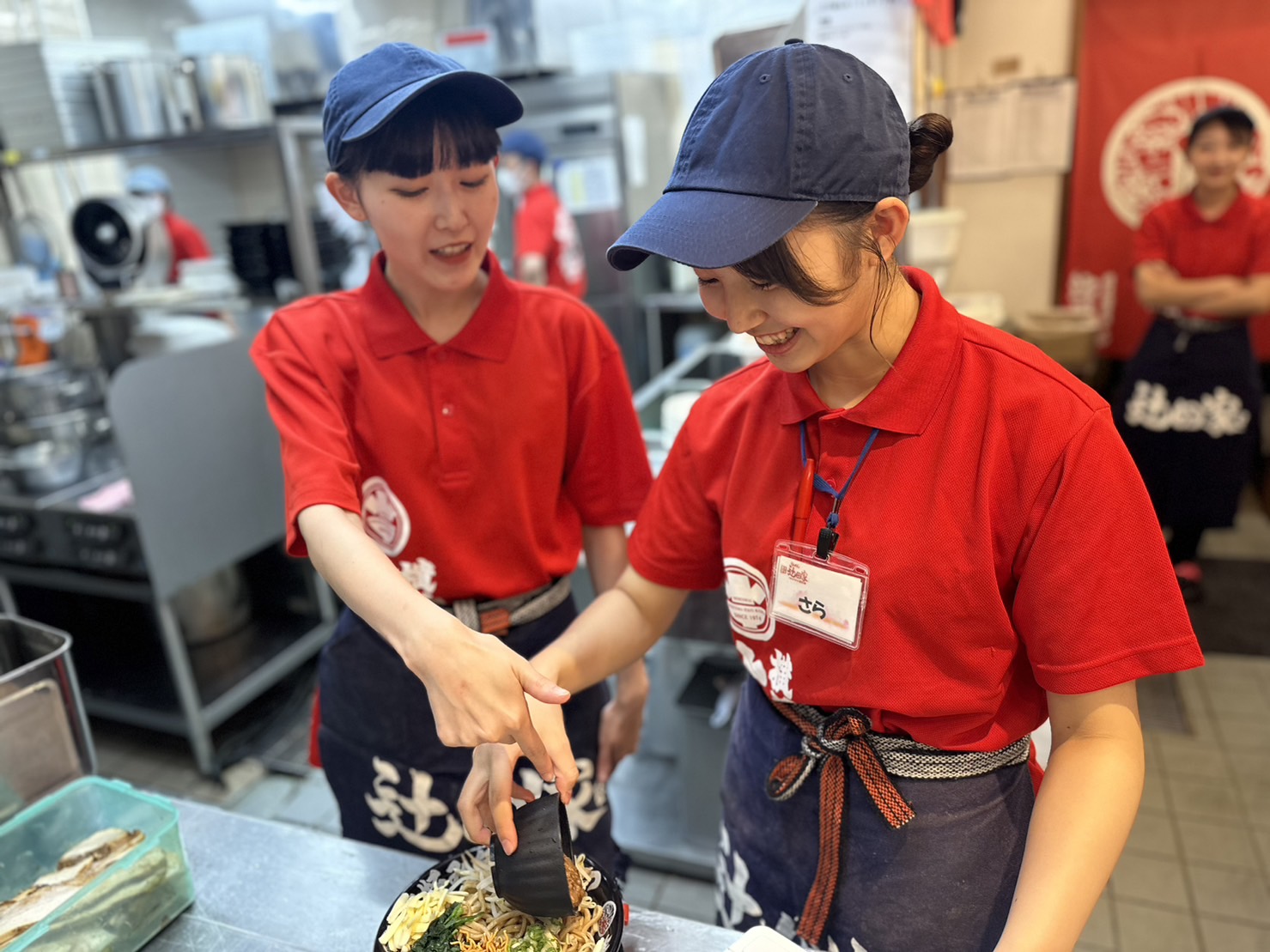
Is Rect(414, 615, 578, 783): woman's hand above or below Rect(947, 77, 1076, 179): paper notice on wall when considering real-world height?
below

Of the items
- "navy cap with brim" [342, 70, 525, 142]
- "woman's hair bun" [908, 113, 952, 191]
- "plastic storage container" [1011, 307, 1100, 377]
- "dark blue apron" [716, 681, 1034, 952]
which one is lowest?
"plastic storage container" [1011, 307, 1100, 377]

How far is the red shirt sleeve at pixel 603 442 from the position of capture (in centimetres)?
142

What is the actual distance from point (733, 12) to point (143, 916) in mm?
1994

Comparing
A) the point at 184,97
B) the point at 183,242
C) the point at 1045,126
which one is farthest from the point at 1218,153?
the point at 183,242

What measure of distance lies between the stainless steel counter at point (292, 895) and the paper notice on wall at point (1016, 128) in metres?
4.49

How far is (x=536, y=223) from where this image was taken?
4.71 meters

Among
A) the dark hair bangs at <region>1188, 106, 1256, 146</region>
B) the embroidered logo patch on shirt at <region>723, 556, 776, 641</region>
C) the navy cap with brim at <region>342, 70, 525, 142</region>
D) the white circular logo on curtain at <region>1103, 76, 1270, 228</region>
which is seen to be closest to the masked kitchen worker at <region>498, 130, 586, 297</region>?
the white circular logo on curtain at <region>1103, 76, 1270, 228</region>

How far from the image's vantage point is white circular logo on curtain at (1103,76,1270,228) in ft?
13.8

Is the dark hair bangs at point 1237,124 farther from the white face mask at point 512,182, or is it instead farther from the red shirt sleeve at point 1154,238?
the white face mask at point 512,182

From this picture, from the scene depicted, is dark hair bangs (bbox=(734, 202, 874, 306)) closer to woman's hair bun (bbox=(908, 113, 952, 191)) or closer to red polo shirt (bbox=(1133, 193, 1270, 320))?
woman's hair bun (bbox=(908, 113, 952, 191))

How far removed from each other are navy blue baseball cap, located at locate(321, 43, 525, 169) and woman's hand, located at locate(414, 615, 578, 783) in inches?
25.3

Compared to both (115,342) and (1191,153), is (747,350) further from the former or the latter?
(115,342)

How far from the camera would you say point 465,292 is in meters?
1.38

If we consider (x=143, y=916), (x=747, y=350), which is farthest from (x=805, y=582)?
(x=747, y=350)
